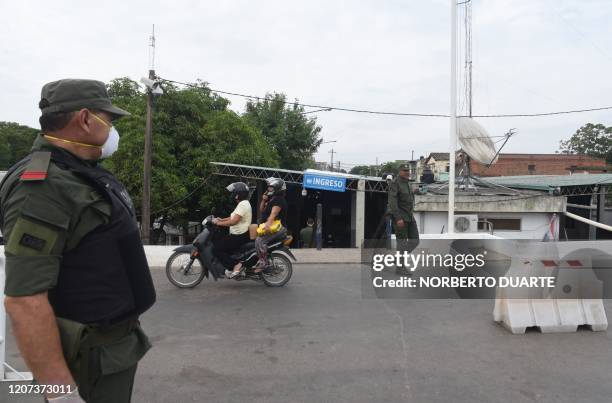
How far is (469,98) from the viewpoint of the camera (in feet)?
59.3

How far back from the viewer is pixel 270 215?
723 centimetres

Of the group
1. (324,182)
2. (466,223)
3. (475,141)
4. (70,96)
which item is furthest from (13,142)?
(70,96)

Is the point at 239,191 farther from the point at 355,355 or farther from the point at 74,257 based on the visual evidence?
the point at 74,257

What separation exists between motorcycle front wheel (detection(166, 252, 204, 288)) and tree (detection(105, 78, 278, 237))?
11789 millimetres

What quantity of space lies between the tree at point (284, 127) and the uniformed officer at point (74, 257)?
27.3m

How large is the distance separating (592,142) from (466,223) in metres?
49.2

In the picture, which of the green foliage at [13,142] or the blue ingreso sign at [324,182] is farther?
the green foliage at [13,142]

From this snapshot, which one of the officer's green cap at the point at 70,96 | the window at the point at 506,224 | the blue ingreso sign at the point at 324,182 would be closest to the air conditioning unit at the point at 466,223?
the window at the point at 506,224

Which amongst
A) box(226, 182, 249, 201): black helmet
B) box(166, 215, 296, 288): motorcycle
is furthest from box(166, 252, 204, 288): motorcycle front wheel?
box(226, 182, 249, 201): black helmet

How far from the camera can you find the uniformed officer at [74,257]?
1515mm

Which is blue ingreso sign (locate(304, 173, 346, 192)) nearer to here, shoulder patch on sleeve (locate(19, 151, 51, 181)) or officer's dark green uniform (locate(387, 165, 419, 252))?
officer's dark green uniform (locate(387, 165, 419, 252))

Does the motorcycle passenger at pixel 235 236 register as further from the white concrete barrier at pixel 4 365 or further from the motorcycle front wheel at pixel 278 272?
the white concrete barrier at pixel 4 365

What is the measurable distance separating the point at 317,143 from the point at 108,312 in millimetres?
30081

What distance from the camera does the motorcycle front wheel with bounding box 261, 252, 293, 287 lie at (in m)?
7.14
